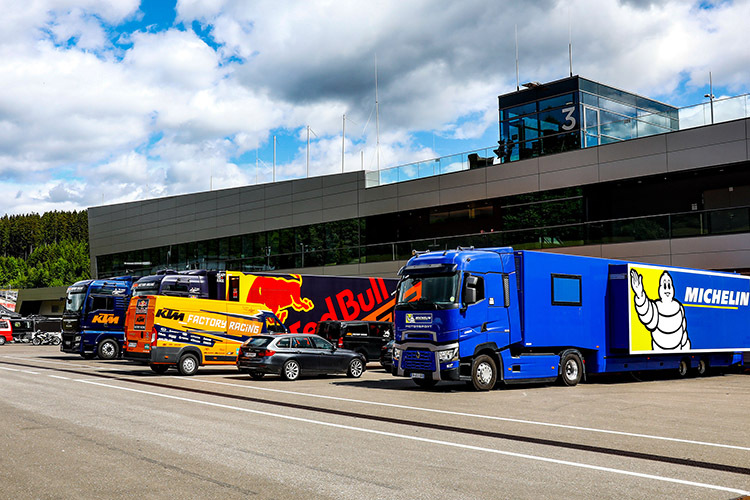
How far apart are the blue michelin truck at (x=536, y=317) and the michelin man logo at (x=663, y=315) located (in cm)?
3

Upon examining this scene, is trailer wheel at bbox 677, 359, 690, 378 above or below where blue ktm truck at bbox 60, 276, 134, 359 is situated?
below

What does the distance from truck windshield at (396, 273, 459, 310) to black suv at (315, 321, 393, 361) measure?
9731 millimetres

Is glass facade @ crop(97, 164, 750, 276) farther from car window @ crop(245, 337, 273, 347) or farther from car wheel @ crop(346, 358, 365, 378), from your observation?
car window @ crop(245, 337, 273, 347)

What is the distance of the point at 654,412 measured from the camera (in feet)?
48.2

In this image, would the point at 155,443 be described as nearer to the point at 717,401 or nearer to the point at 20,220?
the point at 717,401

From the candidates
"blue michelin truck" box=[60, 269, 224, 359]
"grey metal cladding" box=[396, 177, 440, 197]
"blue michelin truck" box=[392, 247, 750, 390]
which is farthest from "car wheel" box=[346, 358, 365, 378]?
"grey metal cladding" box=[396, 177, 440, 197]

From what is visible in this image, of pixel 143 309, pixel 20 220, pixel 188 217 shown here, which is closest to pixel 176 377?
pixel 143 309

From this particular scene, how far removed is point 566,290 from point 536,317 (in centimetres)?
156

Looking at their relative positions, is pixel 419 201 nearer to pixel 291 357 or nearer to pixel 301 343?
pixel 301 343

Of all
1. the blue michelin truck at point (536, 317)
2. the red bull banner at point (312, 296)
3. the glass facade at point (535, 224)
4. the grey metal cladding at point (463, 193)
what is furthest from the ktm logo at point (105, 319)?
the blue michelin truck at point (536, 317)

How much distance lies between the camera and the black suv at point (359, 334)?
95.1ft

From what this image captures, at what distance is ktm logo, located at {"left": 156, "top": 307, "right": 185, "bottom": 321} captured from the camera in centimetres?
2422

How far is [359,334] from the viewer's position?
29516 millimetres

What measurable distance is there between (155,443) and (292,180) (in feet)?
137
